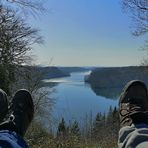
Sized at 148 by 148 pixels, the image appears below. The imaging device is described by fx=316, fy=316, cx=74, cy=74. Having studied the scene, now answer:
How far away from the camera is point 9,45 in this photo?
10.2 metres

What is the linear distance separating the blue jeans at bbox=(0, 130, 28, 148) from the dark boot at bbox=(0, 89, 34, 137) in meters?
0.14

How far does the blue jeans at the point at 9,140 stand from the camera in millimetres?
1382

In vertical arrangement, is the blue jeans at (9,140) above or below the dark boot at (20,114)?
below

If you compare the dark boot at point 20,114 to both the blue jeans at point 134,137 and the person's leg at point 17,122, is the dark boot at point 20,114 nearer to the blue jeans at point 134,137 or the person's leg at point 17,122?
the person's leg at point 17,122

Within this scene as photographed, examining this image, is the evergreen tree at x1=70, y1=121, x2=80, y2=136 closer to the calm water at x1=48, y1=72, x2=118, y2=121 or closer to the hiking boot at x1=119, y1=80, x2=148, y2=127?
the calm water at x1=48, y1=72, x2=118, y2=121

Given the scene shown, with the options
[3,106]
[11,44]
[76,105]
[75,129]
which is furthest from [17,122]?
[11,44]

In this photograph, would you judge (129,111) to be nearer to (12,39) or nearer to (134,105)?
(134,105)

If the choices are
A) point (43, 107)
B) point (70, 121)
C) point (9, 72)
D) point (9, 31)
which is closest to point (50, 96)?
point (43, 107)

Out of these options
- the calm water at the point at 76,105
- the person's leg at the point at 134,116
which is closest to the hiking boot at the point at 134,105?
the person's leg at the point at 134,116

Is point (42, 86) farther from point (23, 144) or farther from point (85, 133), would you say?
point (23, 144)

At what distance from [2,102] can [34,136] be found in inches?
36.9

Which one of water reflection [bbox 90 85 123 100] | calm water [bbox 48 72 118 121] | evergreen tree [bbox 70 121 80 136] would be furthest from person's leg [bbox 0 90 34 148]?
water reflection [bbox 90 85 123 100]

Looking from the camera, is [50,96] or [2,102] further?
[50,96]

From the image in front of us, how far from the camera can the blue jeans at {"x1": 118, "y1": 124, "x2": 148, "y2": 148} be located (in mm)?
1383
